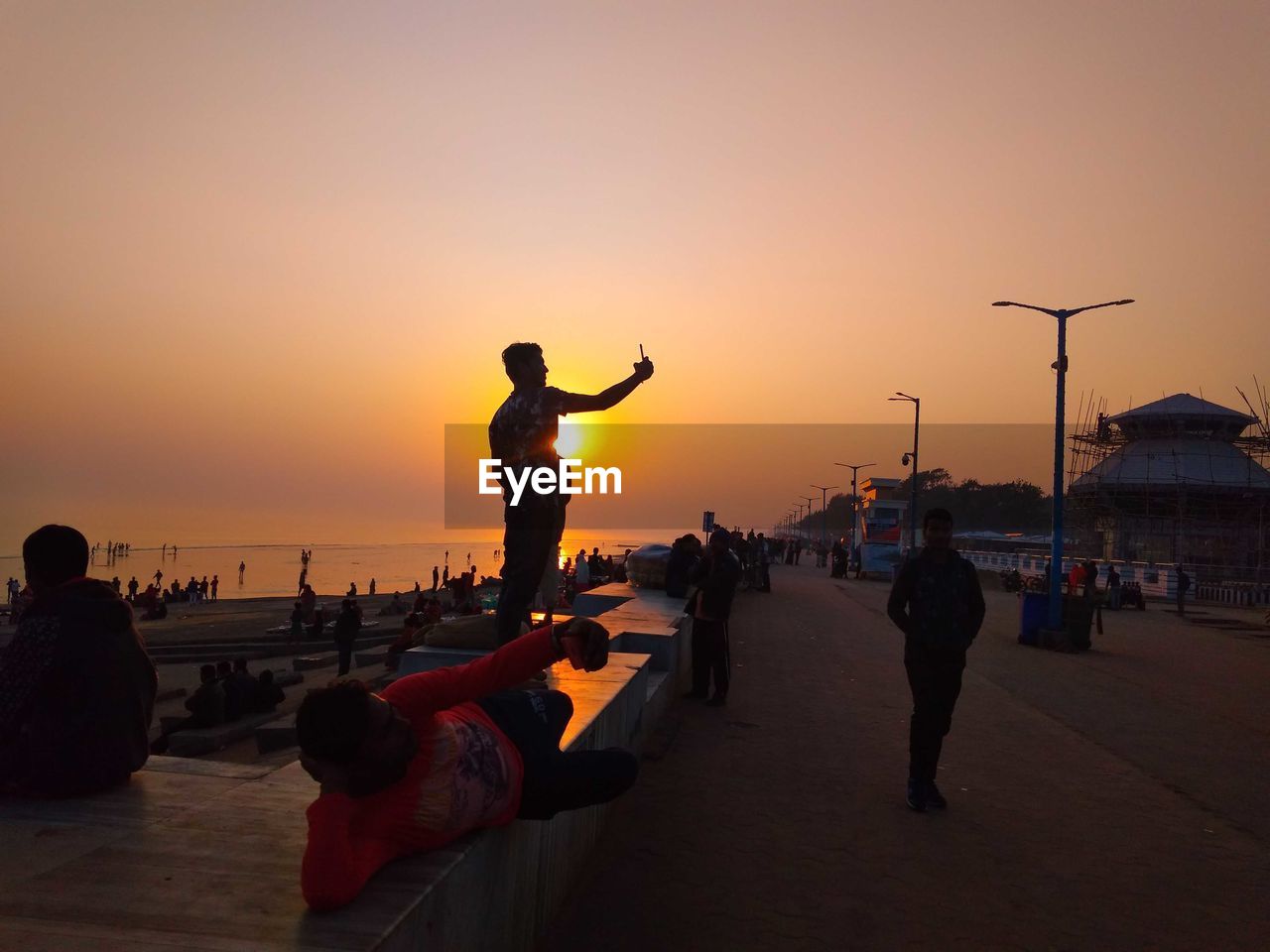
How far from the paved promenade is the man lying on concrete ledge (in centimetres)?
122

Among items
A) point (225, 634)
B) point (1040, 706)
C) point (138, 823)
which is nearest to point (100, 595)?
point (138, 823)

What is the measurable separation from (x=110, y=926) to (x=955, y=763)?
6.92 meters

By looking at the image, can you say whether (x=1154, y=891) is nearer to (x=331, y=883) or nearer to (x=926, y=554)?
(x=926, y=554)

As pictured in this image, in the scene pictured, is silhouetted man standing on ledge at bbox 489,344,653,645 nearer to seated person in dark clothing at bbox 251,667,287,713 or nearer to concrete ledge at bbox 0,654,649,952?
concrete ledge at bbox 0,654,649,952

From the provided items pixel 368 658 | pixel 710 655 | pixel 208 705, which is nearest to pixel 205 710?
pixel 208 705

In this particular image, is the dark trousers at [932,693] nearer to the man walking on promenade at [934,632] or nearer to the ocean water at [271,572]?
the man walking on promenade at [934,632]

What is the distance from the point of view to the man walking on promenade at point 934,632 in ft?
20.3

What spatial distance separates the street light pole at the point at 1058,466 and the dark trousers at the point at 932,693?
44.5 feet

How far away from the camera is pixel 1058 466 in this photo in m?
19.8

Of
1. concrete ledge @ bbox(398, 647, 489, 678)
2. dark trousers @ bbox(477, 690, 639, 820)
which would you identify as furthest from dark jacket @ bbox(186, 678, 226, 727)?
dark trousers @ bbox(477, 690, 639, 820)

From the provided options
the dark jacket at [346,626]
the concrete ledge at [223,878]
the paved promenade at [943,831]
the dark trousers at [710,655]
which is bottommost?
the dark jacket at [346,626]

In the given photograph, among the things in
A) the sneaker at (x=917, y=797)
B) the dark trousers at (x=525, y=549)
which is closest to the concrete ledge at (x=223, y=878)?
the dark trousers at (x=525, y=549)

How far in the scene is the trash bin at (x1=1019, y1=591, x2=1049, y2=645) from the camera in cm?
1855

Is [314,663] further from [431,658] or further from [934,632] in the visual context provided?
[934,632]
